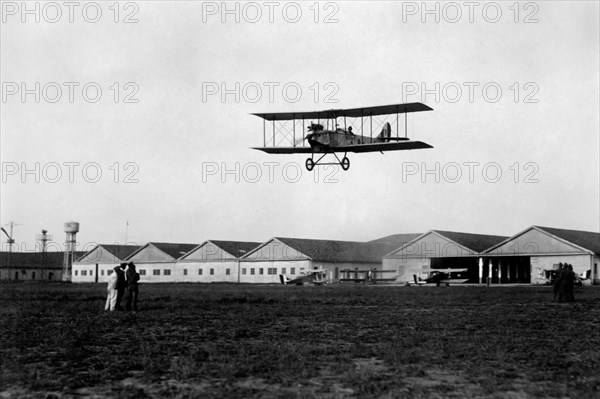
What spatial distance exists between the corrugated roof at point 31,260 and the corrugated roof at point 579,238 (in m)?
80.4

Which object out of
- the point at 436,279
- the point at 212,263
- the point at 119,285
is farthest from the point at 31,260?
the point at 119,285

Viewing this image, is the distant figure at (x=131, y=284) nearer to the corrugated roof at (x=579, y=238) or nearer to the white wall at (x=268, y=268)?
the corrugated roof at (x=579, y=238)

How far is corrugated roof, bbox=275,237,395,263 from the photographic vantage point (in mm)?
82125

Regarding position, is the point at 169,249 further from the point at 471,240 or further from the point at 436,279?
the point at 436,279

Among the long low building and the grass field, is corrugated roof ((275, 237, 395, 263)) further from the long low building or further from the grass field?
the grass field

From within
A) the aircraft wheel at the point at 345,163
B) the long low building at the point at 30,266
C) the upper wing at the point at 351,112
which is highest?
the upper wing at the point at 351,112

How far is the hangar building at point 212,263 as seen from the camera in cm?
8619

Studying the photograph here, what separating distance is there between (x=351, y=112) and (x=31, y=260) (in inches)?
3969

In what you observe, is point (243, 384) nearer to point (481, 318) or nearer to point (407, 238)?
point (481, 318)

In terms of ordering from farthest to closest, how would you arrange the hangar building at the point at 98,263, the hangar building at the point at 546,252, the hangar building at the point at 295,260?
the hangar building at the point at 98,263 < the hangar building at the point at 295,260 < the hangar building at the point at 546,252

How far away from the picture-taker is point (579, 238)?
233 ft

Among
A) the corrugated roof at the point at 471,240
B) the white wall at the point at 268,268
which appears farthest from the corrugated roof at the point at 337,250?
the corrugated roof at the point at 471,240

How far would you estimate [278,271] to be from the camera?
81.9 meters

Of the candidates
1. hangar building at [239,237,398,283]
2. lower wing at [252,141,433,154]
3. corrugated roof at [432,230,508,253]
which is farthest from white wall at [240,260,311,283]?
lower wing at [252,141,433,154]
